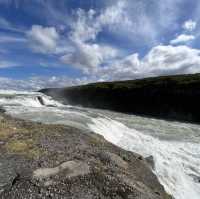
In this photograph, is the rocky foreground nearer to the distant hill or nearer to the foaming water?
the foaming water

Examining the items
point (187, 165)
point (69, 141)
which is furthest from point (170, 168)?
point (69, 141)

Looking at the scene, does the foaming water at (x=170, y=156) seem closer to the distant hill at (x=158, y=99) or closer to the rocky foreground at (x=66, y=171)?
the rocky foreground at (x=66, y=171)

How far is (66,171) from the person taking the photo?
10008 mm

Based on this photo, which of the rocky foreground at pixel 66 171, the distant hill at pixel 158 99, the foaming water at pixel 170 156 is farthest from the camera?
the distant hill at pixel 158 99

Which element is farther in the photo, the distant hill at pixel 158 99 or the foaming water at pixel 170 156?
the distant hill at pixel 158 99

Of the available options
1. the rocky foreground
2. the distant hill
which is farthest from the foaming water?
the distant hill

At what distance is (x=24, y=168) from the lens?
33.6 feet

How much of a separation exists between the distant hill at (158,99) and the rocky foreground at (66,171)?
41.8 m

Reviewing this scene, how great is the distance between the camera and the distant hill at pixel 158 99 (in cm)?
5475

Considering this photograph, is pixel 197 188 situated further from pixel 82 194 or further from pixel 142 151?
pixel 82 194

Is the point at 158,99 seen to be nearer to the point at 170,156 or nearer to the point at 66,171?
the point at 170,156

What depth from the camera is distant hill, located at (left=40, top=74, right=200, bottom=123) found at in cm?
5475

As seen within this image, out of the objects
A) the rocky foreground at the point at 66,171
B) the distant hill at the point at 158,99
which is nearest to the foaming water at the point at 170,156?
the rocky foreground at the point at 66,171

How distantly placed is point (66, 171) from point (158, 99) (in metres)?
56.3
